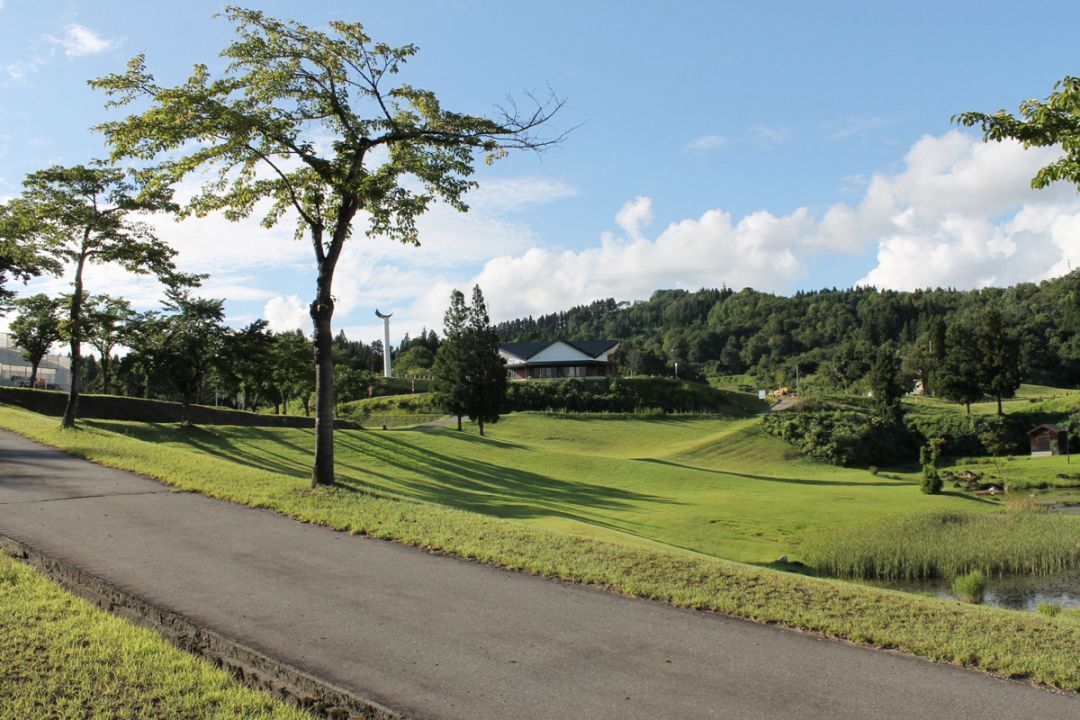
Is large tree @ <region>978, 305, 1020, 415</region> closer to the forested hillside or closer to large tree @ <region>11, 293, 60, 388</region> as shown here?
the forested hillside

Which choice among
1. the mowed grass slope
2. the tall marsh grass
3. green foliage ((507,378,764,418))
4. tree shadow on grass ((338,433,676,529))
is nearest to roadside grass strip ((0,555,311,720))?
the mowed grass slope

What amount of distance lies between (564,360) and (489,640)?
98.4 meters

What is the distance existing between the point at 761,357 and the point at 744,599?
16235 cm

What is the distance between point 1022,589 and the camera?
18938 mm

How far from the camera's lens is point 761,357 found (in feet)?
537

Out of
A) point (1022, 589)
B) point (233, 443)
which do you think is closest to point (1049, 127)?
point (1022, 589)

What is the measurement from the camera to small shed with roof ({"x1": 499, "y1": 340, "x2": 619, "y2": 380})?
343ft

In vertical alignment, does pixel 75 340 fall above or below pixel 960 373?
above

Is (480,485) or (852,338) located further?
(852,338)

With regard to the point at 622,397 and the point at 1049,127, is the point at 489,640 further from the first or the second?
the point at 622,397

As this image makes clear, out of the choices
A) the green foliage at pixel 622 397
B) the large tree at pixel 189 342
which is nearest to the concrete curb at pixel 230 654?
the large tree at pixel 189 342

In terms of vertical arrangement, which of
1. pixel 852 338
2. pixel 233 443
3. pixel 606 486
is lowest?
pixel 606 486

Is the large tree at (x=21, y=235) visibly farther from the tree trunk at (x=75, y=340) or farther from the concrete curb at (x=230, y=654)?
the concrete curb at (x=230, y=654)

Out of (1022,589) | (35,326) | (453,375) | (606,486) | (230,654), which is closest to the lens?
(230,654)
